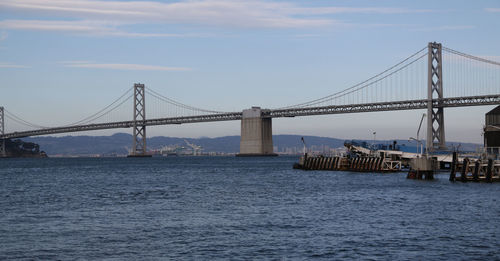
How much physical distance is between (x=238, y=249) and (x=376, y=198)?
59.0 feet

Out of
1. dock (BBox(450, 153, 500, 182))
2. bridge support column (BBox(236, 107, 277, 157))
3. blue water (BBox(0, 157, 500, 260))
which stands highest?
bridge support column (BBox(236, 107, 277, 157))

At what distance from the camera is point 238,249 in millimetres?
20031

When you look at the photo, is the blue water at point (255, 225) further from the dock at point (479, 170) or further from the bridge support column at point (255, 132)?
the bridge support column at point (255, 132)

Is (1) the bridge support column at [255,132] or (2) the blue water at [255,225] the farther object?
(1) the bridge support column at [255,132]

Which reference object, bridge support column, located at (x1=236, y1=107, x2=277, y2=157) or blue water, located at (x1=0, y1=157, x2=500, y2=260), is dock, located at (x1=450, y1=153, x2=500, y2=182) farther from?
bridge support column, located at (x1=236, y1=107, x2=277, y2=157)

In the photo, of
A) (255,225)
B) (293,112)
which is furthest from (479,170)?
(293,112)

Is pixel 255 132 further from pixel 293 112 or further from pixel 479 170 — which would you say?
pixel 479 170

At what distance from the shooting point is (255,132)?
14838 centimetres

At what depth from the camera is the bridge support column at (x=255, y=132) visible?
14688 cm

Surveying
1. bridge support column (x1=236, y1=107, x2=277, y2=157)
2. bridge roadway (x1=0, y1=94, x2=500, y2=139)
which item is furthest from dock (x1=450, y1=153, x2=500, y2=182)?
bridge support column (x1=236, y1=107, x2=277, y2=157)

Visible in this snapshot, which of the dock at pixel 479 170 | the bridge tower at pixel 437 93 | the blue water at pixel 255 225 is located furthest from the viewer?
the bridge tower at pixel 437 93

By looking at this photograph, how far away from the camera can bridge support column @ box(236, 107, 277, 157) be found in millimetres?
146875

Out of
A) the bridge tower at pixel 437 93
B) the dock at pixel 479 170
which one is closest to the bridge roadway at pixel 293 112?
the bridge tower at pixel 437 93

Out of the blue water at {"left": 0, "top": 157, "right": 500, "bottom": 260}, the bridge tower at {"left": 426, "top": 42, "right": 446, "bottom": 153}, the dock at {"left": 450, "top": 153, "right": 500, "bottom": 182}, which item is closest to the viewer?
the blue water at {"left": 0, "top": 157, "right": 500, "bottom": 260}
